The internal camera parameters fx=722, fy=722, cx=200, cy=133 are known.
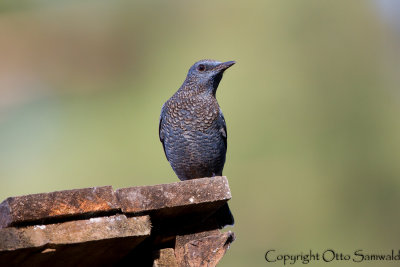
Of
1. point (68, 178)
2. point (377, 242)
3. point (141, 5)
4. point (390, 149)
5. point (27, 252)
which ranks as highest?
point (141, 5)

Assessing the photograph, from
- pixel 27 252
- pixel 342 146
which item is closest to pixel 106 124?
pixel 342 146

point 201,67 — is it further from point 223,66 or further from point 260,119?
point 260,119

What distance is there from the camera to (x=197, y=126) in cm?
603

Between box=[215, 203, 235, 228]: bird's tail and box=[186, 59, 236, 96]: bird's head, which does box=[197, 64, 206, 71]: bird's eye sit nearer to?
box=[186, 59, 236, 96]: bird's head

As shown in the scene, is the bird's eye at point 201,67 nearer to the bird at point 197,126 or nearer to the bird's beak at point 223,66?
the bird at point 197,126

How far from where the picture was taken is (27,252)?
128 inches

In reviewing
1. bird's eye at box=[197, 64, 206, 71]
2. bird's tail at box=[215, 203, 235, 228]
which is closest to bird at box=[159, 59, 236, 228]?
bird's eye at box=[197, 64, 206, 71]

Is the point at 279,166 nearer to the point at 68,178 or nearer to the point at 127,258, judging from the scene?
the point at 68,178

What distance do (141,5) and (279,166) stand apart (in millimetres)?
5616

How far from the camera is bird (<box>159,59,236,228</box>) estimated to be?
237 inches

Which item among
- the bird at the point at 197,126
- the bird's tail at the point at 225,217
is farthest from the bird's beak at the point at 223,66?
the bird's tail at the point at 225,217

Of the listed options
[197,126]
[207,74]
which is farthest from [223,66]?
[197,126]

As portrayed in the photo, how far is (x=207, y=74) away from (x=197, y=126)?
55 cm

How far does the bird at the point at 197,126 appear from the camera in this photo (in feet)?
19.7
